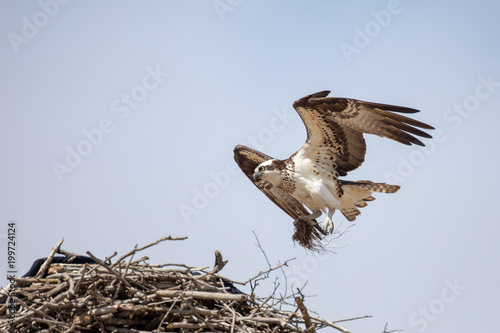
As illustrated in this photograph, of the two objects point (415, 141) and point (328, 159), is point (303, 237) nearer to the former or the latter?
point (328, 159)

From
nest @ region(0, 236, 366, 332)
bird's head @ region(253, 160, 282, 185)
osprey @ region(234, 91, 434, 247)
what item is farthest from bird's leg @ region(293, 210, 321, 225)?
nest @ region(0, 236, 366, 332)

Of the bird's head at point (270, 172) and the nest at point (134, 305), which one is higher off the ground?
the bird's head at point (270, 172)

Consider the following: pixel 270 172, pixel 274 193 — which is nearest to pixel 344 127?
pixel 270 172

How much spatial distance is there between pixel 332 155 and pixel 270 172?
2.69 ft

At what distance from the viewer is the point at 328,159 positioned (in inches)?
335

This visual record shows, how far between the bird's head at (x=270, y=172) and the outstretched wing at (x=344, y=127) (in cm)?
37

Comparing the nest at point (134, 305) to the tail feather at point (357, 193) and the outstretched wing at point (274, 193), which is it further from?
the outstretched wing at point (274, 193)

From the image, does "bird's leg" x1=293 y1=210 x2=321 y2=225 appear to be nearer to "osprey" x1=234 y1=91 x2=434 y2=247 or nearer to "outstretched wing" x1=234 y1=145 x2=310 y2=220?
"osprey" x1=234 y1=91 x2=434 y2=247

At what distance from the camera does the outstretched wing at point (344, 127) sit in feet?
25.9

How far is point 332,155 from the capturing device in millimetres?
8461

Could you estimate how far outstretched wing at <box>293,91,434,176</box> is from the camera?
25.9 feet

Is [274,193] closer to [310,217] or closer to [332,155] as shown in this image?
[310,217]

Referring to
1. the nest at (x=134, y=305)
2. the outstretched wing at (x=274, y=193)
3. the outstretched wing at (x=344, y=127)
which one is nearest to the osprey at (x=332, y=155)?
the outstretched wing at (x=344, y=127)

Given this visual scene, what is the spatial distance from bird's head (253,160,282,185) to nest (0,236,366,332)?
2.87 meters
